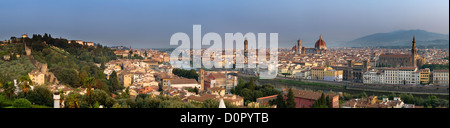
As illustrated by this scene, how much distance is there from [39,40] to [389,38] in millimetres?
20448

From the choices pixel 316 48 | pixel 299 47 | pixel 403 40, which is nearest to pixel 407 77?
pixel 403 40

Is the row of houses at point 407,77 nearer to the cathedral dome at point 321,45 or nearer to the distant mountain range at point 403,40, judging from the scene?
the distant mountain range at point 403,40

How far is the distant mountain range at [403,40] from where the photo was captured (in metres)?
20.5

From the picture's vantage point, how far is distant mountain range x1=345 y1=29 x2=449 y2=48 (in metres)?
20.5

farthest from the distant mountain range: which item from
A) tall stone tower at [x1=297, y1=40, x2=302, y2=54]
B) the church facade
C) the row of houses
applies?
the row of houses

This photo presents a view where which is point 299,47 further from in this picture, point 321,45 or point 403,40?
point 403,40

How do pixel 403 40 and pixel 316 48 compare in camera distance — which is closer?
pixel 403 40

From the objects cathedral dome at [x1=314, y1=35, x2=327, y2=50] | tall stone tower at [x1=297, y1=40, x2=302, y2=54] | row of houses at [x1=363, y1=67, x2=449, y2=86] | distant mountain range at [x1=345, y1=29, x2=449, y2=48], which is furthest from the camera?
tall stone tower at [x1=297, y1=40, x2=302, y2=54]

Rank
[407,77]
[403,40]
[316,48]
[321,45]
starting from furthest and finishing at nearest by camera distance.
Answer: [316,48] → [321,45] → [403,40] → [407,77]

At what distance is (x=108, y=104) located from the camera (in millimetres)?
5039

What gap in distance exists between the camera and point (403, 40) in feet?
75.2

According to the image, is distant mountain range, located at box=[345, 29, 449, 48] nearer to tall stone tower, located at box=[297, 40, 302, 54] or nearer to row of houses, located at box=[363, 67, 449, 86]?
tall stone tower, located at box=[297, 40, 302, 54]

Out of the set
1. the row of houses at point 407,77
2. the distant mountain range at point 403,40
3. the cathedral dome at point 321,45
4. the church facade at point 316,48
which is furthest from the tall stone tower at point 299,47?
the row of houses at point 407,77
